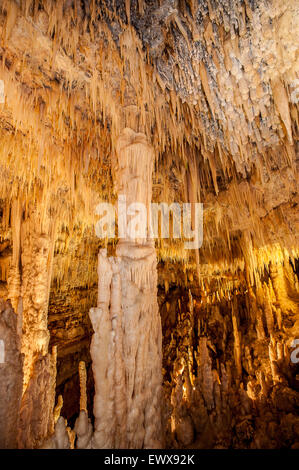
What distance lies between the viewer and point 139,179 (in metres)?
3.55

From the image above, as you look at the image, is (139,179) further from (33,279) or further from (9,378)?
(33,279)

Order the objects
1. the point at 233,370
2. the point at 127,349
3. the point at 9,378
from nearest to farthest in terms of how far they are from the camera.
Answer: the point at 9,378 < the point at 127,349 < the point at 233,370

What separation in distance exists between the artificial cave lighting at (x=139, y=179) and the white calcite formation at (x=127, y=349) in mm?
16

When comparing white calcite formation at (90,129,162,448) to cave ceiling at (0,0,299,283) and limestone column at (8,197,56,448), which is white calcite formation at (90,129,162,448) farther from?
limestone column at (8,197,56,448)

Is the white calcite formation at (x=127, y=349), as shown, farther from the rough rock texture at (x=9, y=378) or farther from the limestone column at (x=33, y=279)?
the limestone column at (x=33, y=279)

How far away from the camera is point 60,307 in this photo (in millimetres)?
9570

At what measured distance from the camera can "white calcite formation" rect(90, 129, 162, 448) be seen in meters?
2.35

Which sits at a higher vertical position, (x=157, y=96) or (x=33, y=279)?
(x=157, y=96)

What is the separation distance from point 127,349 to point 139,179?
222 centimetres

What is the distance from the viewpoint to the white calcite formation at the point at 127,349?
2.35 m

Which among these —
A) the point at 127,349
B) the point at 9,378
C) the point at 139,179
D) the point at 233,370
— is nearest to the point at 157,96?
the point at 139,179

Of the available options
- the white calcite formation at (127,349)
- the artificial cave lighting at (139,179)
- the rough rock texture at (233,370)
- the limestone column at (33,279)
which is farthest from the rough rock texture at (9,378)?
the limestone column at (33,279)
